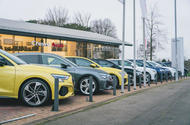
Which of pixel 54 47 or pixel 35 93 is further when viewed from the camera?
pixel 54 47

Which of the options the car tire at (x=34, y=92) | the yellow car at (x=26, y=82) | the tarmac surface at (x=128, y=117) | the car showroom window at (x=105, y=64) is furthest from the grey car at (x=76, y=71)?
the car showroom window at (x=105, y=64)

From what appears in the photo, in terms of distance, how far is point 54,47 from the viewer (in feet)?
68.3

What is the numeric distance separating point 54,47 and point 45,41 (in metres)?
1.29

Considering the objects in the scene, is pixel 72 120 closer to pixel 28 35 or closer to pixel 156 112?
pixel 156 112

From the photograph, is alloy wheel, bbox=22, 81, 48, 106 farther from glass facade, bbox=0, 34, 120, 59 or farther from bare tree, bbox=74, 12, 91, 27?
bare tree, bbox=74, 12, 91, 27

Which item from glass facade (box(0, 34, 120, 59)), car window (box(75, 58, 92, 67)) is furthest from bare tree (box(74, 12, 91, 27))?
car window (box(75, 58, 92, 67))

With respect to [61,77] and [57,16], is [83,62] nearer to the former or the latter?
[61,77]

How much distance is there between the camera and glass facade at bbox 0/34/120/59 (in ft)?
58.2

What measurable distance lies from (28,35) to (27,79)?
12847 millimetres

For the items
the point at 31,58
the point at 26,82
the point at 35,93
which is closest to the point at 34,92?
the point at 35,93

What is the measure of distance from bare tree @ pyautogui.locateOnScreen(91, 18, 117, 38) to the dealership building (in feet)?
95.2

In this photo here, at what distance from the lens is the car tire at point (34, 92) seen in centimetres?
602

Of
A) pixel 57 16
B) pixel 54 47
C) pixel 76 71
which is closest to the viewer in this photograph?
pixel 76 71

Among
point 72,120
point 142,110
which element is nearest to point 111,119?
point 72,120
